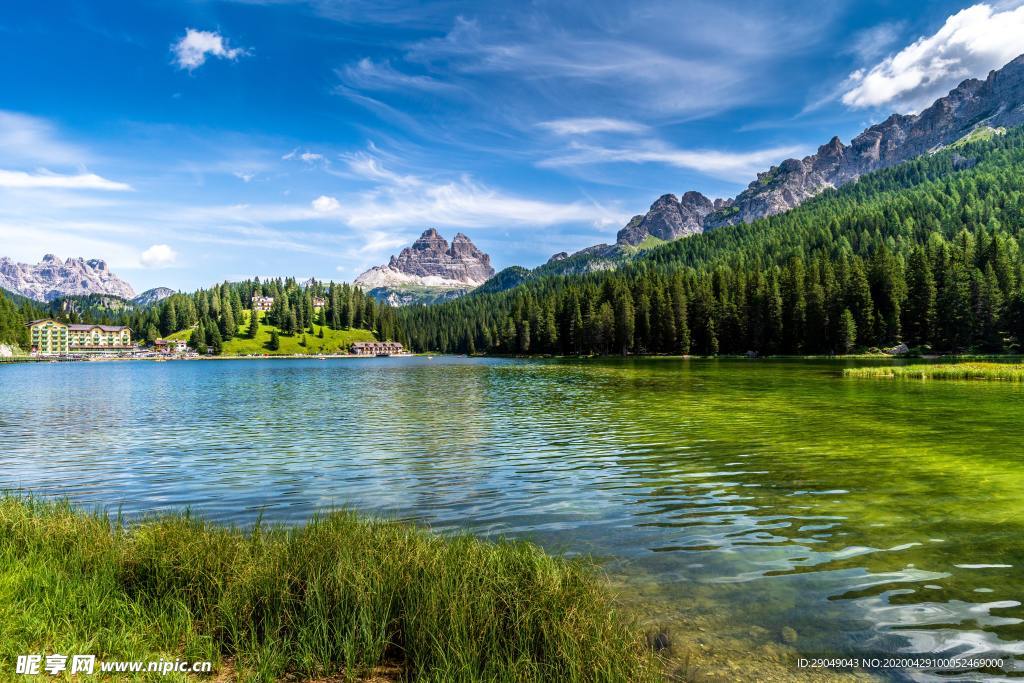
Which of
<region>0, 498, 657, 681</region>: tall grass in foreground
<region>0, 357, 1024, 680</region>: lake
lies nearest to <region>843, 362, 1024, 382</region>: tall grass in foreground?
<region>0, 357, 1024, 680</region>: lake

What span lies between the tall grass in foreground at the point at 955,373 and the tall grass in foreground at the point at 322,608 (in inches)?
2908

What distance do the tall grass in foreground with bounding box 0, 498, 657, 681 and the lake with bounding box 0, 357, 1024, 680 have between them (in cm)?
324

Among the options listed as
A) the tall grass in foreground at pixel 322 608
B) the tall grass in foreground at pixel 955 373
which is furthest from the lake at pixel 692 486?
the tall grass in foreground at pixel 955 373

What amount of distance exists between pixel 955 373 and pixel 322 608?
81101 mm

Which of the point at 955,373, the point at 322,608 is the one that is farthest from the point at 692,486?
the point at 955,373

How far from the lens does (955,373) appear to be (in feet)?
218

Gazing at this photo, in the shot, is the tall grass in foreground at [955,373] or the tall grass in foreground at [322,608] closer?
the tall grass in foreground at [322,608]

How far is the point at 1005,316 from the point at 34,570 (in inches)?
5895

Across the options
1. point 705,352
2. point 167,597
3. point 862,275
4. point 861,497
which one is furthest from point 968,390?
point 705,352

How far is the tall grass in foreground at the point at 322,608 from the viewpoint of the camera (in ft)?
24.7

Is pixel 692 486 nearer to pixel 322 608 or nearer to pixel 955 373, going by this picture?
pixel 322 608

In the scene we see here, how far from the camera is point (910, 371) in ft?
232

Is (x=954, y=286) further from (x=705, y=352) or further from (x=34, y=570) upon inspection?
(x=34, y=570)

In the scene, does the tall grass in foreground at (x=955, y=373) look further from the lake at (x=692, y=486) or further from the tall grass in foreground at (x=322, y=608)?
the tall grass in foreground at (x=322, y=608)
